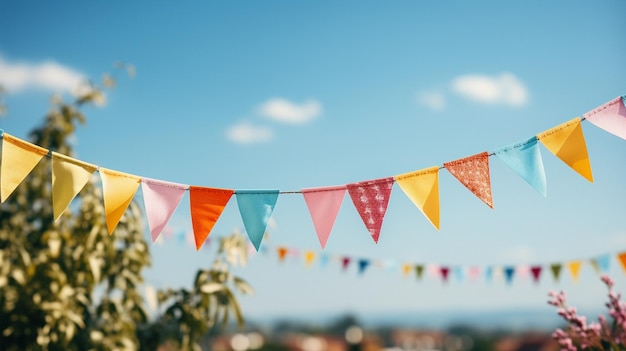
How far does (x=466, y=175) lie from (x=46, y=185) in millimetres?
2562

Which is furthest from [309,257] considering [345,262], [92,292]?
[92,292]

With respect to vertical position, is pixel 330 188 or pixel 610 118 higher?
pixel 610 118

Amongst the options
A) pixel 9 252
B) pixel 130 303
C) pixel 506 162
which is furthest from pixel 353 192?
pixel 9 252

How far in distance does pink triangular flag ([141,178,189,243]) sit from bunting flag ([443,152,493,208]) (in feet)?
3.05

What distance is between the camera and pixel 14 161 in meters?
1.70

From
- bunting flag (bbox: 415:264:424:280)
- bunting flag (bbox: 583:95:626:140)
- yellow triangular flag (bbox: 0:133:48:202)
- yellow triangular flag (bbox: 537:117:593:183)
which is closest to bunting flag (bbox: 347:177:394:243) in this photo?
yellow triangular flag (bbox: 537:117:593:183)

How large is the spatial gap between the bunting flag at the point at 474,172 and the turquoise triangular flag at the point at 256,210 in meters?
0.62

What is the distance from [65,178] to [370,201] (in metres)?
1.01

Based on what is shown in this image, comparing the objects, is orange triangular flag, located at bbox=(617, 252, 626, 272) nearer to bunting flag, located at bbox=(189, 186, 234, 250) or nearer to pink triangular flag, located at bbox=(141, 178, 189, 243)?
bunting flag, located at bbox=(189, 186, 234, 250)

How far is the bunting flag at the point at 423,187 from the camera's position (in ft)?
6.18

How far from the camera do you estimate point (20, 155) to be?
1.71 metres

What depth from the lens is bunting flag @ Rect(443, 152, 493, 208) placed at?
1.87 meters

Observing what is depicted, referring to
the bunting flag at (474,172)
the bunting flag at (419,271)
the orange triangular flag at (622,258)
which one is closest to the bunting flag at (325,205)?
the bunting flag at (474,172)

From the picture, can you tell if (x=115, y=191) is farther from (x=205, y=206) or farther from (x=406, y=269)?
(x=406, y=269)
